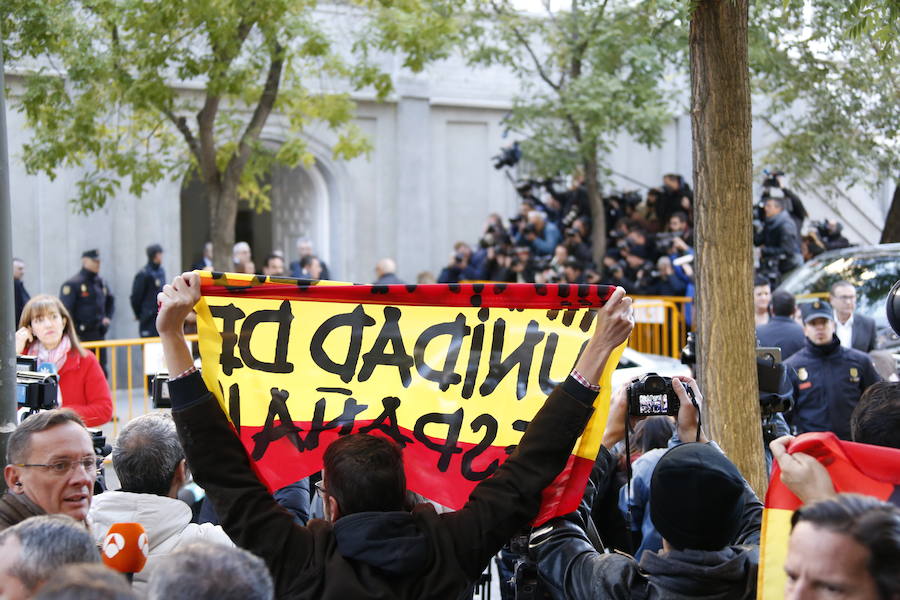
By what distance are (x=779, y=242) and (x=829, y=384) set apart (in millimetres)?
6289

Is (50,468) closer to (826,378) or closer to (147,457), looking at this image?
(147,457)

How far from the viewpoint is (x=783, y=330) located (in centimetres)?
938

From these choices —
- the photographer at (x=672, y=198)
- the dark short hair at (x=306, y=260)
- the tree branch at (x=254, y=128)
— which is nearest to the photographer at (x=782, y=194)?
the photographer at (x=672, y=198)

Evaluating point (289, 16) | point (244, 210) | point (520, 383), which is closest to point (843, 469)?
point (520, 383)

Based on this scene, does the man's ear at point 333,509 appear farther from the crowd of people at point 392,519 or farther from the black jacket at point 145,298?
the black jacket at point 145,298

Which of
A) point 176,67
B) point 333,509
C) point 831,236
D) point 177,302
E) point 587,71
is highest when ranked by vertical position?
point 587,71

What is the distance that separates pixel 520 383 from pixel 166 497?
127cm

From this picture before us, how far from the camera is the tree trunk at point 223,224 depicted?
12555mm

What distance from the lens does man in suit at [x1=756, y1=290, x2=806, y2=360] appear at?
927 centimetres

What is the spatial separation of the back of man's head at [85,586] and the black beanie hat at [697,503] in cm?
144

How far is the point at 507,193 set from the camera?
2080 cm

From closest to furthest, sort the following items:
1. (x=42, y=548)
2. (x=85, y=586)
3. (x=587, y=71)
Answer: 1. (x=85, y=586)
2. (x=42, y=548)
3. (x=587, y=71)

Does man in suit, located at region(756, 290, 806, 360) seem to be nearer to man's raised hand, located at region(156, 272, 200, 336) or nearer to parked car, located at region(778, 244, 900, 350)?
parked car, located at region(778, 244, 900, 350)

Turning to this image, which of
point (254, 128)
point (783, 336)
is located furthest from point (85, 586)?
point (254, 128)
